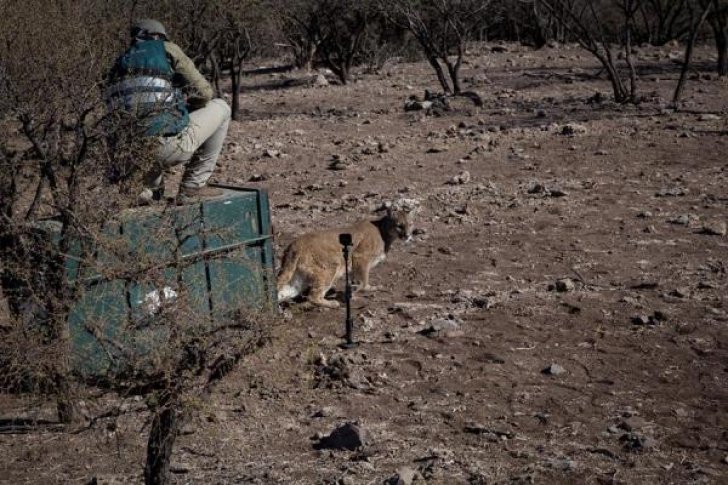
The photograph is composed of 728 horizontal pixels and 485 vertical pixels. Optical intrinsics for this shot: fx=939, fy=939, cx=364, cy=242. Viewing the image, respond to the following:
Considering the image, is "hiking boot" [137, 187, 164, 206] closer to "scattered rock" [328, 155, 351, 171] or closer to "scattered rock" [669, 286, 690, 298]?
"scattered rock" [669, 286, 690, 298]

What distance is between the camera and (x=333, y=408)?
6559 millimetres

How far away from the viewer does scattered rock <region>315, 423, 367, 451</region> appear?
5918 mm

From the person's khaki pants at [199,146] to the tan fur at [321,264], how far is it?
115 centimetres

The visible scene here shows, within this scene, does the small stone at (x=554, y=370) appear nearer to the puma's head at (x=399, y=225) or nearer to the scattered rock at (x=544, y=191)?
the puma's head at (x=399, y=225)

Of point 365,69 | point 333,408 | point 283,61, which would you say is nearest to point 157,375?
point 333,408

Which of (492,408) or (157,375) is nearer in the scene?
(157,375)

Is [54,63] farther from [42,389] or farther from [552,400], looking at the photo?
[552,400]

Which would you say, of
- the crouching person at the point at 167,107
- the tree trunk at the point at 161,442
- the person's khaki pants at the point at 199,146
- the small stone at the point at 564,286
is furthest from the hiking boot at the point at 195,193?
the small stone at the point at 564,286

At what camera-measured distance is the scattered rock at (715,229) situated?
1023 centimetres

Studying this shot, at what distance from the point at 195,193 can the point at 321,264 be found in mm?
1623

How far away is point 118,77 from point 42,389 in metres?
2.33

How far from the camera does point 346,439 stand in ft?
19.5

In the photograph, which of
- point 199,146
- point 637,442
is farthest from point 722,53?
point 637,442

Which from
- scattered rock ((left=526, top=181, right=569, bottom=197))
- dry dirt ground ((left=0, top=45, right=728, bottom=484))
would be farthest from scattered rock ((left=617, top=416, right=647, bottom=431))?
scattered rock ((left=526, top=181, right=569, bottom=197))
